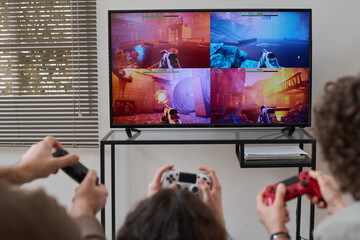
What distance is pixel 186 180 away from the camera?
1339 millimetres

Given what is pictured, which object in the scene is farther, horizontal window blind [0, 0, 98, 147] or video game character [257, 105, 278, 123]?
horizontal window blind [0, 0, 98, 147]

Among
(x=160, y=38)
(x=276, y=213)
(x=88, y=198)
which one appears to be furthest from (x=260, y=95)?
(x=88, y=198)

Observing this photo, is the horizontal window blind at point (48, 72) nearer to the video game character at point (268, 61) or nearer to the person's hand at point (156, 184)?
the video game character at point (268, 61)

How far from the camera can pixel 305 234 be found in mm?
2996

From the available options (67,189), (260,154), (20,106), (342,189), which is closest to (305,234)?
(260,154)

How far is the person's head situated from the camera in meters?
0.82

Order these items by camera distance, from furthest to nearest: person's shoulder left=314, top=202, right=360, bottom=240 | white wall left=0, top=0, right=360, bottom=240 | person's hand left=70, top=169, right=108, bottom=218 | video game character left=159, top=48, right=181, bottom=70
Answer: white wall left=0, top=0, right=360, bottom=240 → video game character left=159, top=48, right=181, bottom=70 → person's hand left=70, top=169, right=108, bottom=218 → person's shoulder left=314, top=202, right=360, bottom=240

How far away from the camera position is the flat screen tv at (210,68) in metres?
2.47

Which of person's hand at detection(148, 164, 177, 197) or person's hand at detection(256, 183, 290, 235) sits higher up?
person's hand at detection(148, 164, 177, 197)

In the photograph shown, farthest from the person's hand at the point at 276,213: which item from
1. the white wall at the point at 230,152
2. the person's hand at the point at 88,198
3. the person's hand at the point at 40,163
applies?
the white wall at the point at 230,152

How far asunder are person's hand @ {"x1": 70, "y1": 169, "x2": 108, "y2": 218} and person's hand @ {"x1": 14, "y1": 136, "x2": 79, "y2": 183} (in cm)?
10

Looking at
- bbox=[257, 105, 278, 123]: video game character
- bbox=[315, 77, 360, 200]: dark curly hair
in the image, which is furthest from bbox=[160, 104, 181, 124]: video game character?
bbox=[315, 77, 360, 200]: dark curly hair

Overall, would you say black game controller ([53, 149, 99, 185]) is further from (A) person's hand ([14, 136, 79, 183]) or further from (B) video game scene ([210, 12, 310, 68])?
(B) video game scene ([210, 12, 310, 68])

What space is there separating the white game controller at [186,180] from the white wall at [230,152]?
159cm
